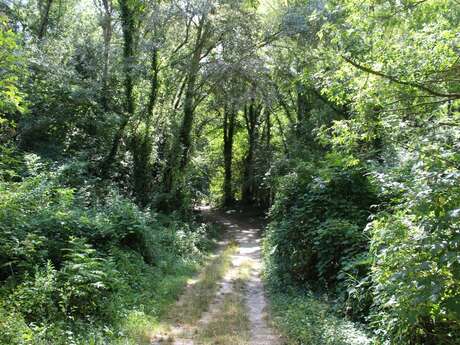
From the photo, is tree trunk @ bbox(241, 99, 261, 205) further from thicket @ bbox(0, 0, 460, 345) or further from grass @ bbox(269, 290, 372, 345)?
grass @ bbox(269, 290, 372, 345)

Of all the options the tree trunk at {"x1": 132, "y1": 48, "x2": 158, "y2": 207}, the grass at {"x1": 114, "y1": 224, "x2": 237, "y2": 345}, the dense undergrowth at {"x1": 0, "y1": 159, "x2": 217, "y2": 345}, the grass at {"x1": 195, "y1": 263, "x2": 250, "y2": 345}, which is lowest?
the grass at {"x1": 195, "y1": 263, "x2": 250, "y2": 345}

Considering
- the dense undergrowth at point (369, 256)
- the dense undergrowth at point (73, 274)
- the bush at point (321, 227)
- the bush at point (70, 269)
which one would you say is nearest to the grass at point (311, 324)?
the dense undergrowth at point (369, 256)

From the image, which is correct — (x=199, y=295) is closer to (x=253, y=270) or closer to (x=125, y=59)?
(x=253, y=270)

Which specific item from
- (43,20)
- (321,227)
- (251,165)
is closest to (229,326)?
(321,227)

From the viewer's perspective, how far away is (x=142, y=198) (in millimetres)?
17984

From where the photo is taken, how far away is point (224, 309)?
29.2 ft

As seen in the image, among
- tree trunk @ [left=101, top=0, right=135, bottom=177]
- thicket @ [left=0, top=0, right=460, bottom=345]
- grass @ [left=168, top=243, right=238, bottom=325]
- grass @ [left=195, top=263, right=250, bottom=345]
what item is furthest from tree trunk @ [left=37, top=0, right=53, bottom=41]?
grass @ [left=195, top=263, right=250, bottom=345]

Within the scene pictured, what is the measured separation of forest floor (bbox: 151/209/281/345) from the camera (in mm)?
7023

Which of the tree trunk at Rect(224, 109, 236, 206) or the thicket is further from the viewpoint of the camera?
the tree trunk at Rect(224, 109, 236, 206)

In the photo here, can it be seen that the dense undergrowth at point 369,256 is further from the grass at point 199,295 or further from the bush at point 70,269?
the bush at point 70,269

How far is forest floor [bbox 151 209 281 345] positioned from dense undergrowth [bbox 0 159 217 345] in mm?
455

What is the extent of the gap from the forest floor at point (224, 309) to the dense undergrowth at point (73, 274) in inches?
17.9

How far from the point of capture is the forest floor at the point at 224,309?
7.02 m

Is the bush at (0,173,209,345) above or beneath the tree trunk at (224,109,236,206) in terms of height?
beneath
